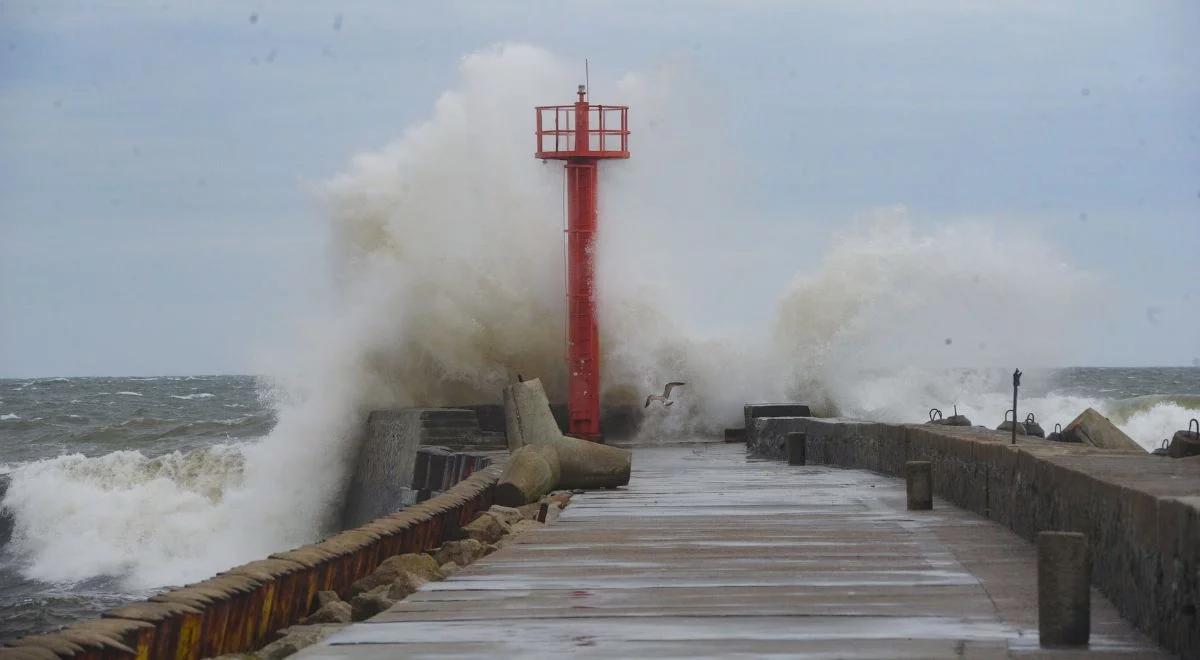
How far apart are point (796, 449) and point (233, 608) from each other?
10.3 m

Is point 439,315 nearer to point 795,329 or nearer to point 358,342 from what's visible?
point 358,342

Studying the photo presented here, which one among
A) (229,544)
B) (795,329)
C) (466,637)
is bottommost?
(229,544)

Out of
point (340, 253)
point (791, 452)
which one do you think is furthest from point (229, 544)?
point (791, 452)

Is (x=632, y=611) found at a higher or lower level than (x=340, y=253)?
lower

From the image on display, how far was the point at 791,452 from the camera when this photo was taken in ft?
51.6

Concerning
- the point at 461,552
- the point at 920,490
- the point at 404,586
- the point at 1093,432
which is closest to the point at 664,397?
the point at 1093,432

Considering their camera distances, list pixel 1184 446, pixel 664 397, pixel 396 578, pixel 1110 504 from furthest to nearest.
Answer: pixel 664 397 → pixel 1184 446 → pixel 396 578 → pixel 1110 504

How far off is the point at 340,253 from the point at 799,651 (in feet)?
78.2

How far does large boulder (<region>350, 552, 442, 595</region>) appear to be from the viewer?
7.33 m

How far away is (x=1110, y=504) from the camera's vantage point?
5668 millimetres

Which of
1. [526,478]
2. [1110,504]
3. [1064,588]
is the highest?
[1110,504]

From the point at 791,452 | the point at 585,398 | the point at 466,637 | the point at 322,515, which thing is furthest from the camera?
the point at 322,515

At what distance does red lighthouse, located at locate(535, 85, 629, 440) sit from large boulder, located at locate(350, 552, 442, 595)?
13.8 metres

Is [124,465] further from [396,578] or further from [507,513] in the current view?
[396,578]
